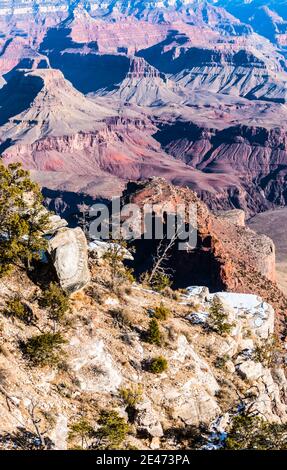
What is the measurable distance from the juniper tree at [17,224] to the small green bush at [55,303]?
6.92 feet

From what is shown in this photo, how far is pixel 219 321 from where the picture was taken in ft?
105

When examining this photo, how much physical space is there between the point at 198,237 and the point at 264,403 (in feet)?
113

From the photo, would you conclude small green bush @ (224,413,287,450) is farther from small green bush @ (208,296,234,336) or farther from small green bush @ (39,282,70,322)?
small green bush @ (39,282,70,322)

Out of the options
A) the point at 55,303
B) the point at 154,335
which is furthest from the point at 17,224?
the point at 154,335

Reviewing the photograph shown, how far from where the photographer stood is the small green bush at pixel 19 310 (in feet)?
84.6

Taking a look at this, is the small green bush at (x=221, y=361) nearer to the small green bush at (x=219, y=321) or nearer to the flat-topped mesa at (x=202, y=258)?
the small green bush at (x=219, y=321)

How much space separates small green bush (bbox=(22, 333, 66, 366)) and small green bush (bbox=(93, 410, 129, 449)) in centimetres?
386

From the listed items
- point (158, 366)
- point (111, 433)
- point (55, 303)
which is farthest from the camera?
point (55, 303)

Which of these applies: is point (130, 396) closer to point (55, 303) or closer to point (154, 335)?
point (154, 335)

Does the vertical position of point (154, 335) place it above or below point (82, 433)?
above

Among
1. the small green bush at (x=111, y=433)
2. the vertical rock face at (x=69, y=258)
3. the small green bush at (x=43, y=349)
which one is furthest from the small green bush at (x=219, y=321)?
the small green bush at (x=43, y=349)

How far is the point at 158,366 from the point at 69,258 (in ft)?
25.5

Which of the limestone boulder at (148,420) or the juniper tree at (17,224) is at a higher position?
the juniper tree at (17,224)

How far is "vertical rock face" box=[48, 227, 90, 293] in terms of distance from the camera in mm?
28109
